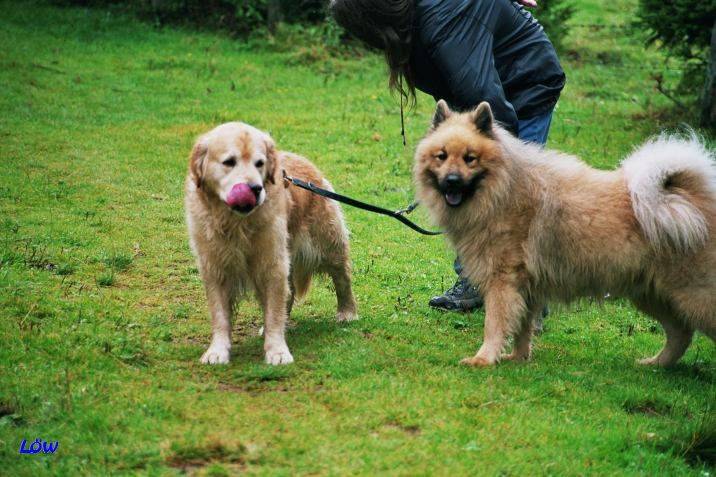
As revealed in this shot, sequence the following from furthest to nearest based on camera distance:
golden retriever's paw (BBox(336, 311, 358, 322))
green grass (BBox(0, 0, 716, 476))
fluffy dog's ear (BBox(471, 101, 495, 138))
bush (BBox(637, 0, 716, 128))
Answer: bush (BBox(637, 0, 716, 128)) < golden retriever's paw (BBox(336, 311, 358, 322)) < fluffy dog's ear (BBox(471, 101, 495, 138)) < green grass (BBox(0, 0, 716, 476))

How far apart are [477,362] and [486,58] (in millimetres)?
2141

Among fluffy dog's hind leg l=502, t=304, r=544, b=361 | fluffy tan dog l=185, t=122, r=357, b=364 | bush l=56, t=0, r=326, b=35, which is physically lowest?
bush l=56, t=0, r=326, b=35

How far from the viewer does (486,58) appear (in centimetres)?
601

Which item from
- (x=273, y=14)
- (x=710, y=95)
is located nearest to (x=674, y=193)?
(x=710, y=95)

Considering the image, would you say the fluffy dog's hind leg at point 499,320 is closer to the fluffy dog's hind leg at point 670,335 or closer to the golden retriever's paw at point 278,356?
the fluffy dog's hind leg at point 670,335

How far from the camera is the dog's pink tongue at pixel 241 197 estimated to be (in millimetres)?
5008

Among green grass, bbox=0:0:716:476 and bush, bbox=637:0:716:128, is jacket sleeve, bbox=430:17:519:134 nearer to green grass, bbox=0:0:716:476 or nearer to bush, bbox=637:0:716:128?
green grass, bbox=0:0:716:476

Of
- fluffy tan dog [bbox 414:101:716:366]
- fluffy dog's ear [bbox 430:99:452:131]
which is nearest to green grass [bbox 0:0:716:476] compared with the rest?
fluffy tan dog [bbox 414:101:716:366]

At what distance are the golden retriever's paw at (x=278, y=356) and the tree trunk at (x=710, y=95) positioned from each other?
863 cm

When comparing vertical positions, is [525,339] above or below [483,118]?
below

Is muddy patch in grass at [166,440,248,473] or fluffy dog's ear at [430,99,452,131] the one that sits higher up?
fluffy dog's ear at [430,99,452,131]

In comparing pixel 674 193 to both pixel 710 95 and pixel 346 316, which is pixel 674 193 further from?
pixel 710 95

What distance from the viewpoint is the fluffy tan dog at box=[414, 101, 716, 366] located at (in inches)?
214

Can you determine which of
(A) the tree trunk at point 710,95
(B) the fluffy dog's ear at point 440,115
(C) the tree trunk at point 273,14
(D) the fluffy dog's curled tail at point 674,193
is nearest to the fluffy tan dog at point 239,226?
(B) the fluffy dog's ear at point 440,115
